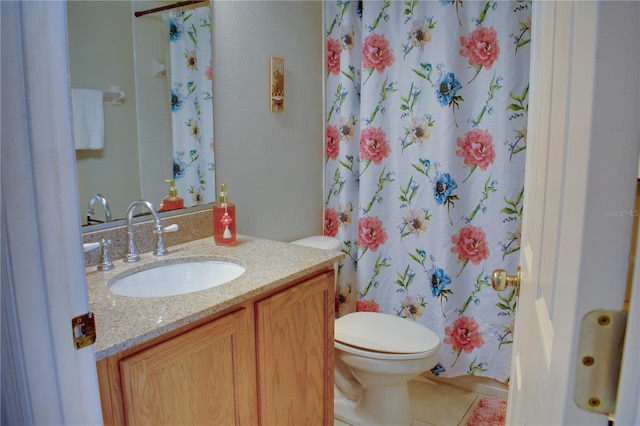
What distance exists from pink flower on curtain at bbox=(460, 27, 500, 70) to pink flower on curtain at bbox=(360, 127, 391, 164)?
50 cm

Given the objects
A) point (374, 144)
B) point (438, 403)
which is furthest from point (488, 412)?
point (374, 144)

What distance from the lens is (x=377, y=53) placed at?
2.15 metres

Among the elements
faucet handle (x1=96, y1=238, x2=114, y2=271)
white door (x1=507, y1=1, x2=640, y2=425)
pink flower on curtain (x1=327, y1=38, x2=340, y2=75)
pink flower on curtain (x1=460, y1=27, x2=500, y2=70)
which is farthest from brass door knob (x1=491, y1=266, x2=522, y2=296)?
pink flower on curtain (x1=327, y1=38, x2=340, y2=75)

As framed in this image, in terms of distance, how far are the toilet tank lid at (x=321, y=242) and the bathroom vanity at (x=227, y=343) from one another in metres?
0.51

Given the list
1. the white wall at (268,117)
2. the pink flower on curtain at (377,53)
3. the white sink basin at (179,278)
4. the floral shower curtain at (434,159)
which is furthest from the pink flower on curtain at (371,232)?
the white sink basin at (179,278)

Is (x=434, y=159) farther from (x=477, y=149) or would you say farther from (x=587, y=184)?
(x=587, y=184)

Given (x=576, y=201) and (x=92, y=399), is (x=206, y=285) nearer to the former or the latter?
(x=92, y=399)

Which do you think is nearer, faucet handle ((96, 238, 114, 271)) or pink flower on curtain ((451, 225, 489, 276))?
faucet handle ((96, 238, 114, 271))

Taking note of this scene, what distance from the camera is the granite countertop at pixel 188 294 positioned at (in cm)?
95

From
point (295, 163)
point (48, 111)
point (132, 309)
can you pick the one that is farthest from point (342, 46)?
point (48, 111)

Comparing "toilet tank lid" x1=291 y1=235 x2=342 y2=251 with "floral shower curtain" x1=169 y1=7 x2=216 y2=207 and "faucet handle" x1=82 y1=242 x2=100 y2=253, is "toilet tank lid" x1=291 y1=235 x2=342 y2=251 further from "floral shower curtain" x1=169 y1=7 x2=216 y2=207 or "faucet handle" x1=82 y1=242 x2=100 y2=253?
"faucet handle" x1=82 y1=242 x2=100 y2=253

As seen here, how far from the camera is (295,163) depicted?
2203 millimetres

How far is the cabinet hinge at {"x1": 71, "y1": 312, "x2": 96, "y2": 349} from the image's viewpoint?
24.1 inches

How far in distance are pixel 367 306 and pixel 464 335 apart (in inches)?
19.2
